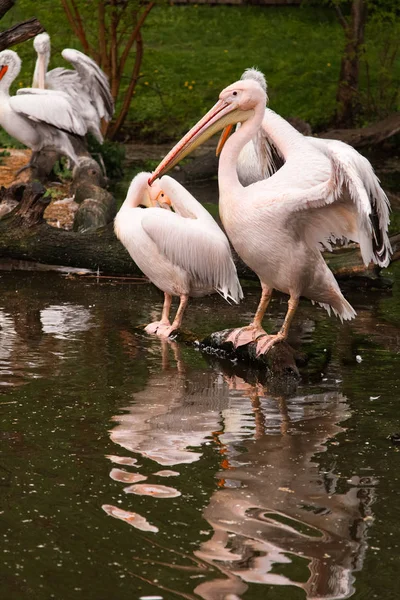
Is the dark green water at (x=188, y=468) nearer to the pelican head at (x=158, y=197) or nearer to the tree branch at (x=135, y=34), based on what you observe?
the pelican head at (x=158, y=197)

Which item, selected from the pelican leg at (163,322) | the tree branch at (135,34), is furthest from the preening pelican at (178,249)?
the tree branch at (135,34)

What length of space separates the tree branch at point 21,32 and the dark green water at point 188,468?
178 cm

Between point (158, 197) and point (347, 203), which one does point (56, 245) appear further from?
point (347, 203)

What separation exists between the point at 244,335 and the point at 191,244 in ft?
2.16

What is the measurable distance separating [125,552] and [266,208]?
232 centimetres

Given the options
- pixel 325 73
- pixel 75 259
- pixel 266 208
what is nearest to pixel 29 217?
pixel 75 259

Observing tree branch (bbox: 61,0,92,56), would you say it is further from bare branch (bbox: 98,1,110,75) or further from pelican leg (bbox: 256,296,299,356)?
pelican leg (bbox: 256,296,299,356)

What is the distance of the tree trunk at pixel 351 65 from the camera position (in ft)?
48.3

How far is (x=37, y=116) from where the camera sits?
1003 centimetres

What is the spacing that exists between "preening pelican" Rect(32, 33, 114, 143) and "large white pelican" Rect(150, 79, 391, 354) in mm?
5884

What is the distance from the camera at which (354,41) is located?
1465cm

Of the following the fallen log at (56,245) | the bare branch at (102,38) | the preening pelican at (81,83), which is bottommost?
the fallen log at (56,245)

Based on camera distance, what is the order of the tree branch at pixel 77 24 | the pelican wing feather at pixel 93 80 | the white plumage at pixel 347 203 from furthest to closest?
the tree branch at pixel 77 24 → the pelican wing feather at pixel 93 80 → the white plumage at pixel 347 203

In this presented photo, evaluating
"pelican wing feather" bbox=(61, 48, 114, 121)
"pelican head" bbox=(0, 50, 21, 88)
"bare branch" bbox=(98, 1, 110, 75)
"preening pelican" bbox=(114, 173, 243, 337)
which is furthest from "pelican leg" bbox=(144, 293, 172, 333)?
"bare branch" bbox=(98, 1, 110, 75)
